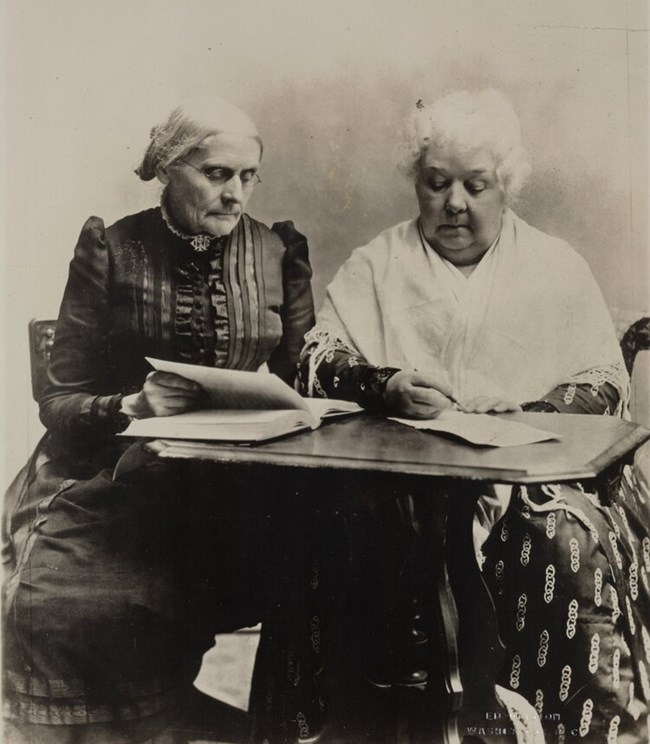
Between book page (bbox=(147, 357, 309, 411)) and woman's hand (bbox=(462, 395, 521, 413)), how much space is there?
45 cm

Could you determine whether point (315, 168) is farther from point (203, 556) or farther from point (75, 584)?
point (75, 584)

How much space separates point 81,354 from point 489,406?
1.06 meters

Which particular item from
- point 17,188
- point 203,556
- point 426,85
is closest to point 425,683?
point 203,556

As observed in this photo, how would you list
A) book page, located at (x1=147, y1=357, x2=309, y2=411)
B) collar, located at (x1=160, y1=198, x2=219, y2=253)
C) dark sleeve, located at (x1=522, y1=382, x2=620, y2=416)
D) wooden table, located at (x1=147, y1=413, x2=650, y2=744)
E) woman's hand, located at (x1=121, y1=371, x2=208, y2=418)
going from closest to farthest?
wooden table, located at (x1=147, y1=413, x2=650, y2=744)
book page, located at (x1=147, y1=357, x2=309, y2=411)
woman's hand, located at (x1=121, y1=371, x2=208, y2=418)
dark sleeve, located at (x1=522, y1=382, x2=620, y2=416)
collar, located at (x1=160, y1=198, x2=219, y2=253)

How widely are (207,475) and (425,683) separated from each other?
729 mm

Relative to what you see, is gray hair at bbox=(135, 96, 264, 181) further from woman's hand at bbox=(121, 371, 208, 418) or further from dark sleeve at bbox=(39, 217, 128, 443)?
woman's hand at bbox=(121, 371, 208, 418)

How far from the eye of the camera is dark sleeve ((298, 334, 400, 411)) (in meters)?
2.23

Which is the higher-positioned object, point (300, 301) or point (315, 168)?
point (315, 168)

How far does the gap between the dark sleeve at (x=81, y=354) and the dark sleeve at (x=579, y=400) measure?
3.61ft

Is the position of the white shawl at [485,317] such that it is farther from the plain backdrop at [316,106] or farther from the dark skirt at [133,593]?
the dark skirt at [133,593]

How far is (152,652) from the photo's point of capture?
2.28m

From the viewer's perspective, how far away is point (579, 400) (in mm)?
2287

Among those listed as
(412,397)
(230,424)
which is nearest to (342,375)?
(412,397)

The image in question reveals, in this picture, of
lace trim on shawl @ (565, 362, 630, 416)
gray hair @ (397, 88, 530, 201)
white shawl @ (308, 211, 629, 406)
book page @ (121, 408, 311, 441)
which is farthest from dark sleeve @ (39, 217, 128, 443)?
lace trim on shawl @ (565, 362, 630, 416)
